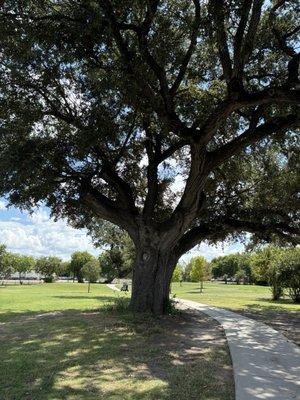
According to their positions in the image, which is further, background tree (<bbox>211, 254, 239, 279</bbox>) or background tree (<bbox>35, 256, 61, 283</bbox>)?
background tree (<bbox>211, 254, 239, 279</bbox>)

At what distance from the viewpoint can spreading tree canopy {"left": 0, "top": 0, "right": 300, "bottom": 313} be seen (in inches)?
412

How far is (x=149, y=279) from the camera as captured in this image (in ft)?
49.8

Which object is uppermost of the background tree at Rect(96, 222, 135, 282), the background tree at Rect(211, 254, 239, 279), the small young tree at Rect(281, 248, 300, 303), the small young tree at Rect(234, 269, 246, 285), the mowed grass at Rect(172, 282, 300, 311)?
the background tree at Rect(211, 254, 239, 279)

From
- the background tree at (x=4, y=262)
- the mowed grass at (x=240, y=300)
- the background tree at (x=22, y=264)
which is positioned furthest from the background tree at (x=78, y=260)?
the mowed grass at (x=240, y=300)

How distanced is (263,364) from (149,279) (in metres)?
7.35

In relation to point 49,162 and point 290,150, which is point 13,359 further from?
point 290,150

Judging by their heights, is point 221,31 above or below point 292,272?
above

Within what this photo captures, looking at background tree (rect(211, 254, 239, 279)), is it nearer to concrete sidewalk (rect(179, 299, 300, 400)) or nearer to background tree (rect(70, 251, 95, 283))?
background tree (rect(70, 251, 95, 283))

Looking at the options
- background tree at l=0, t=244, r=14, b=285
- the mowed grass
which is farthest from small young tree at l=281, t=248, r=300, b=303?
background tree at l=0, t=244, r=14, b=285

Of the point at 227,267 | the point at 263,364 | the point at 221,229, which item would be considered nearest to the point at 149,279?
the point at 221,229

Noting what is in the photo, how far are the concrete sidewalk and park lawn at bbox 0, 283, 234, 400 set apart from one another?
0.76ft

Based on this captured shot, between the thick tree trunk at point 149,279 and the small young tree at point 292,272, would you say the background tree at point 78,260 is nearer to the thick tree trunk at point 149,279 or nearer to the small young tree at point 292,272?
the small young tree at point 292,272

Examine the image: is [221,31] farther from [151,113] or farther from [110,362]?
[110,362]

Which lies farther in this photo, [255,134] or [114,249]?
[114,249]
